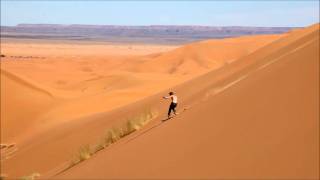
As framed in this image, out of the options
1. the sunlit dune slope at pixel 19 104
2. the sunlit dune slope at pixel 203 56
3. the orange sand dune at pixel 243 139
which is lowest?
the orange sand dune at pixel 243 139

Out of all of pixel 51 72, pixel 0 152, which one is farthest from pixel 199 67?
pixel 0 152

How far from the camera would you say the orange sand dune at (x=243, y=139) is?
5215 mm

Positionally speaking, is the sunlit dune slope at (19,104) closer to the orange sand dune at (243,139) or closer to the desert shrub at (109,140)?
the desert shrub at (109,140)

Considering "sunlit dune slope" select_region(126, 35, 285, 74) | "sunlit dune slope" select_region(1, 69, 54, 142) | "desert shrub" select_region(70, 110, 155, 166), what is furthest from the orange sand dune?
"sunlit dune slope" select_region(126, 35, 285, 74)

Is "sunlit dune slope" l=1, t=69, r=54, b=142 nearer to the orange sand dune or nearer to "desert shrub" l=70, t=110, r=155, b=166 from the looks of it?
"desert shrub" l=70, t=110, r=155, b=166

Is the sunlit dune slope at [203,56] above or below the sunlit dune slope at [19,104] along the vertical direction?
above

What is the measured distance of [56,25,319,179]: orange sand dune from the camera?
5.21 meters

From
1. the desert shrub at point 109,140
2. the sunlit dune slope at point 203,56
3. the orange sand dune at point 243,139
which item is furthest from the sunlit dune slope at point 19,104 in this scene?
the sunlit dune slope at point 203,56

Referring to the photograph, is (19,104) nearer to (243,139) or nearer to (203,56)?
(243,139)

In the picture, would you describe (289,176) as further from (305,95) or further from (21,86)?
(21,86)

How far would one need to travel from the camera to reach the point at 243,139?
231 inches

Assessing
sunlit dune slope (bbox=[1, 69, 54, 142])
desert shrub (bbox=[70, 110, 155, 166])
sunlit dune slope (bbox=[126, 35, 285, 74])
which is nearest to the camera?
desert shrub (bbox=[70, 110, 155, 166])

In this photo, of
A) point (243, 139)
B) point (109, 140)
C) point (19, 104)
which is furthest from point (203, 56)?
point (243, 139)

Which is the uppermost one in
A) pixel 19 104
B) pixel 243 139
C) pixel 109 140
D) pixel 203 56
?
pixel 203 56
